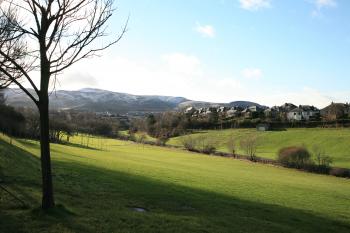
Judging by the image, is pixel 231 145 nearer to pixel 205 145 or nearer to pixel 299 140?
pixel 205 145

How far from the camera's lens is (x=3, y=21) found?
2472 centimetres

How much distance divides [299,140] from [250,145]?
16.4 m

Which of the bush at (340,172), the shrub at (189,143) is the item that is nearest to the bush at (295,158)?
the bush at (340,172)

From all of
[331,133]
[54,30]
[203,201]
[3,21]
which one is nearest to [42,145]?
[54,30]

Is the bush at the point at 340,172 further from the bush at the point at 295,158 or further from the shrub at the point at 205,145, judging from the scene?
the shrub at the point at 205,145

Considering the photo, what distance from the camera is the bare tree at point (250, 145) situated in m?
140

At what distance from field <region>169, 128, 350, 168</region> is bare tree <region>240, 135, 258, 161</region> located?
4.87 ft

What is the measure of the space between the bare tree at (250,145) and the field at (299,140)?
1483 millimetres

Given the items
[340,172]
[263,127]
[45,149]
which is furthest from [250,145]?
[45,149]

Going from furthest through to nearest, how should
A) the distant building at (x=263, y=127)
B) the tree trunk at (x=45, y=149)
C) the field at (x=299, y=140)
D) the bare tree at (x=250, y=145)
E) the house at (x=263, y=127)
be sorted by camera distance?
the house at (x=263, y=127), the distant building at (x=263, y=127), the bare tree at (x=250, y=145), the field at (x=299, y=140), the tree trunk at (x=45, y=149)

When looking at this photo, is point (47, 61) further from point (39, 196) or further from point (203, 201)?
point (203, 201)

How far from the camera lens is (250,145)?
14538 centimetres

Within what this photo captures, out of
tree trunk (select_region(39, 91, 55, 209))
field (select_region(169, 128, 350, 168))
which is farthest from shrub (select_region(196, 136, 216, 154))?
tree trunk (select_region(39, 91, 55, 209))

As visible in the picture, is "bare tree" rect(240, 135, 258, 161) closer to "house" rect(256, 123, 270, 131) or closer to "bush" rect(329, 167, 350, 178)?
"house" rect(256, 123, 270, 131)
